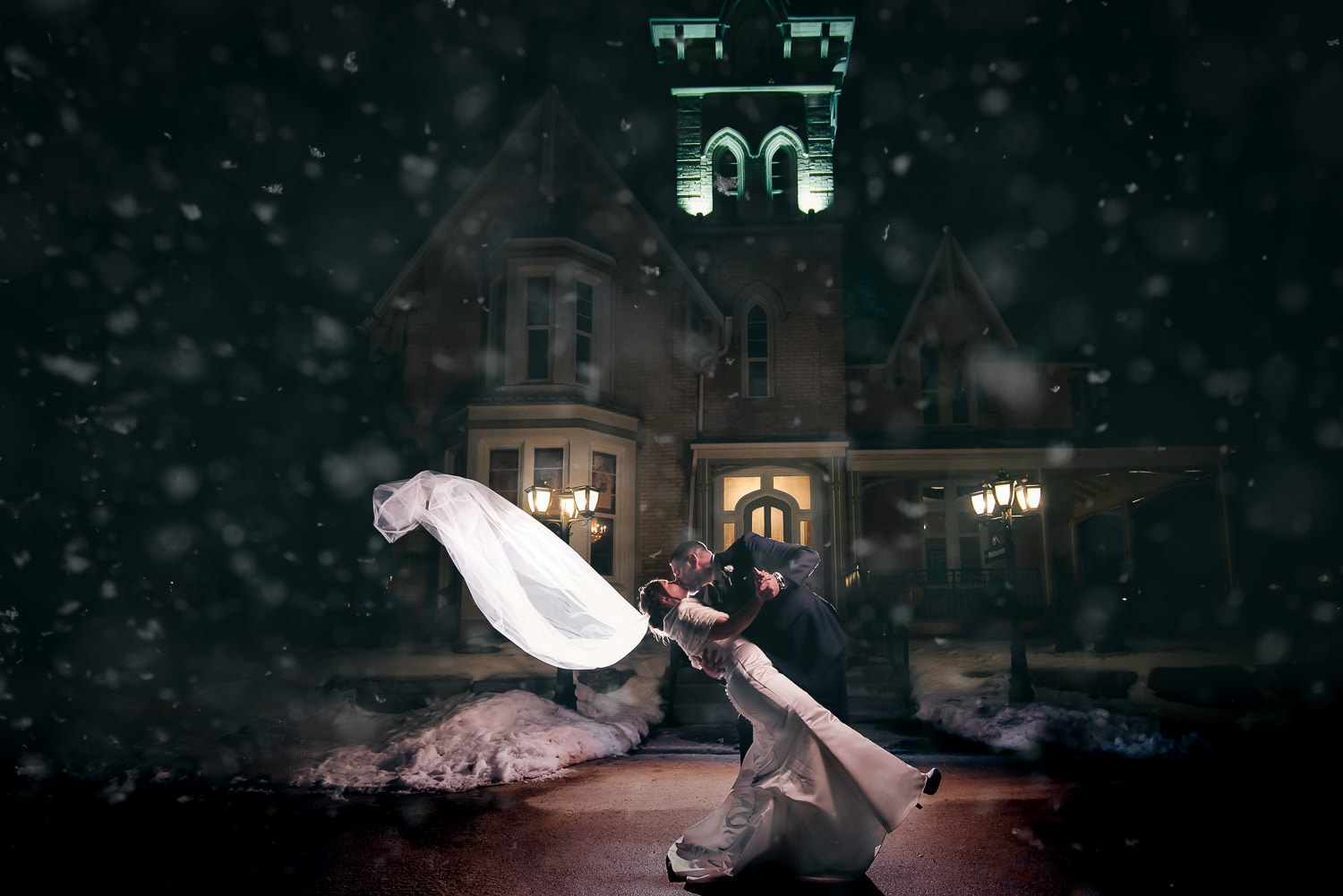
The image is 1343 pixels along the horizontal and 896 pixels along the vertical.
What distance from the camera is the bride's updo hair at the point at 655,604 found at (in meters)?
5.29

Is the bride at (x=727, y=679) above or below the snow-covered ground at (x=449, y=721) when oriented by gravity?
above

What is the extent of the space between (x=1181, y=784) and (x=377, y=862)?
22.0ft

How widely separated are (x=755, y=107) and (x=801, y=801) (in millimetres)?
19246

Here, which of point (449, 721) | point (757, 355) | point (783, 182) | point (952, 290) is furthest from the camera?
point (783, 182)

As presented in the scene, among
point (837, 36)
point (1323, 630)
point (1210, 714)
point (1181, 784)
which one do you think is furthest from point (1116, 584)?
point (837, 36)

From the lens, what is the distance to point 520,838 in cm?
562

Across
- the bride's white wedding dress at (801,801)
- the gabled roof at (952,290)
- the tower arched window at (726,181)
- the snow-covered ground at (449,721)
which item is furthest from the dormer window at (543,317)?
the bride's white wedding dress at (801,801)

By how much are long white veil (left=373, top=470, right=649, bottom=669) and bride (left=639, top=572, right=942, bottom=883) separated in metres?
1.06

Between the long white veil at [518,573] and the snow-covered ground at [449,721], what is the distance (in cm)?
274

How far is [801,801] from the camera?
4480 mm

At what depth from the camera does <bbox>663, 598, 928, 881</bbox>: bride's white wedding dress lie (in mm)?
4449

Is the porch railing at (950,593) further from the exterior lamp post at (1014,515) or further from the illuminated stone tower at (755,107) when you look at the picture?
the illuminated stone tower at (755,107)

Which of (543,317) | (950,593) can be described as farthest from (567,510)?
(950,593)

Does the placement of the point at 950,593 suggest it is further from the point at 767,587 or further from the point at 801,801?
the point at 767,587
